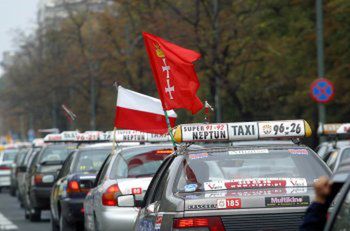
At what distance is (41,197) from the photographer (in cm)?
2473

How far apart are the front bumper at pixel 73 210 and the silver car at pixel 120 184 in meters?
2.50

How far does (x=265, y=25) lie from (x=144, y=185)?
3496 cm

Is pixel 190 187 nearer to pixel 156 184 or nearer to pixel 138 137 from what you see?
pixel 156 184

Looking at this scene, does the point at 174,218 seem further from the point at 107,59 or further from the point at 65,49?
the point at 65,49

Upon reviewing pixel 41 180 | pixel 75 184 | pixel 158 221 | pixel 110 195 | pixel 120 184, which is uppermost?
pixel 158 221

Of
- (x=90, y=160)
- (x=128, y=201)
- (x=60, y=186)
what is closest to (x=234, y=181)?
(x=128, y=201)

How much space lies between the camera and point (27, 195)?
26500 millimetres

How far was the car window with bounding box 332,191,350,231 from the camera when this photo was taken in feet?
16.6

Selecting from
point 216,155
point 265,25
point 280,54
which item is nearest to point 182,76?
point 216,155

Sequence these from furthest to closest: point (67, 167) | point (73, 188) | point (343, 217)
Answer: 1. point (67, 167)
2. point (73, 188)
3. point (343, 217)

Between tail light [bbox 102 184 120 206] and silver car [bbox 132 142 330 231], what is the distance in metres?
3.10

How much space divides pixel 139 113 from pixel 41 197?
35.4ft

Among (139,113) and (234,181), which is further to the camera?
(139,113)

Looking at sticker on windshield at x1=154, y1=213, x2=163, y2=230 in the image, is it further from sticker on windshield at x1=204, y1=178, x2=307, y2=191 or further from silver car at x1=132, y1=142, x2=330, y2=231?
sticker on windshield at x1=204, y1=178, x2=307, y2=191
